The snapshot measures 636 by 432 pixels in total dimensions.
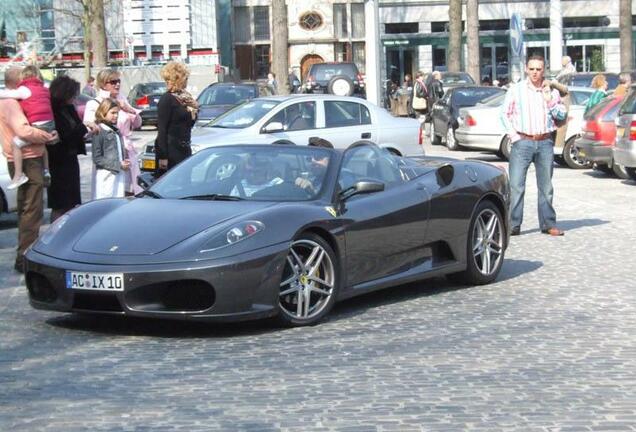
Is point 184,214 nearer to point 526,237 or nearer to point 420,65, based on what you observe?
point 526,237

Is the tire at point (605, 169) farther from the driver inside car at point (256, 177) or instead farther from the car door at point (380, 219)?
the driver inside car at point (256, 177)

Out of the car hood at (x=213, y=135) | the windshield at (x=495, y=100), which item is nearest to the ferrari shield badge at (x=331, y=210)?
the car hood at (x=213, y=135)

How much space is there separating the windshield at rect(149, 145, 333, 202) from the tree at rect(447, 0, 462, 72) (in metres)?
42.1

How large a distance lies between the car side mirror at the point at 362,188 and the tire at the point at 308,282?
526 millimetres

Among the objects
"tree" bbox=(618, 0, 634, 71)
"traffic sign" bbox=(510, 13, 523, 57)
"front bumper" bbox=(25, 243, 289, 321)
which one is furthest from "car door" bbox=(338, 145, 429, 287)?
"tree" bbox=(618, 0, 634, 71)

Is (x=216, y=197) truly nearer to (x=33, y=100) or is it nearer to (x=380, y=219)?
(x=380, y=219)

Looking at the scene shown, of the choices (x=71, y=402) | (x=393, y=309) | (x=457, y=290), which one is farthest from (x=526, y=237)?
(x=71, y=402)

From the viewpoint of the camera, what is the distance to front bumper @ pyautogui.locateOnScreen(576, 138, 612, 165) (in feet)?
68.4

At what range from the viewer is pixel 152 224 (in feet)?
27.8

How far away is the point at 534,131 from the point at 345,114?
227 inches

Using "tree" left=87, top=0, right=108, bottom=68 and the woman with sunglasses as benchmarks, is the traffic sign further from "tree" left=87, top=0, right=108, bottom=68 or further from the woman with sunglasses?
the woman with sunglasses

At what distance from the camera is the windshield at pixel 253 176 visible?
908 cm

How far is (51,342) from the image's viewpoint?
8164 mm

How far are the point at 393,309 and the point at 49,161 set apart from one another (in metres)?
4.30
